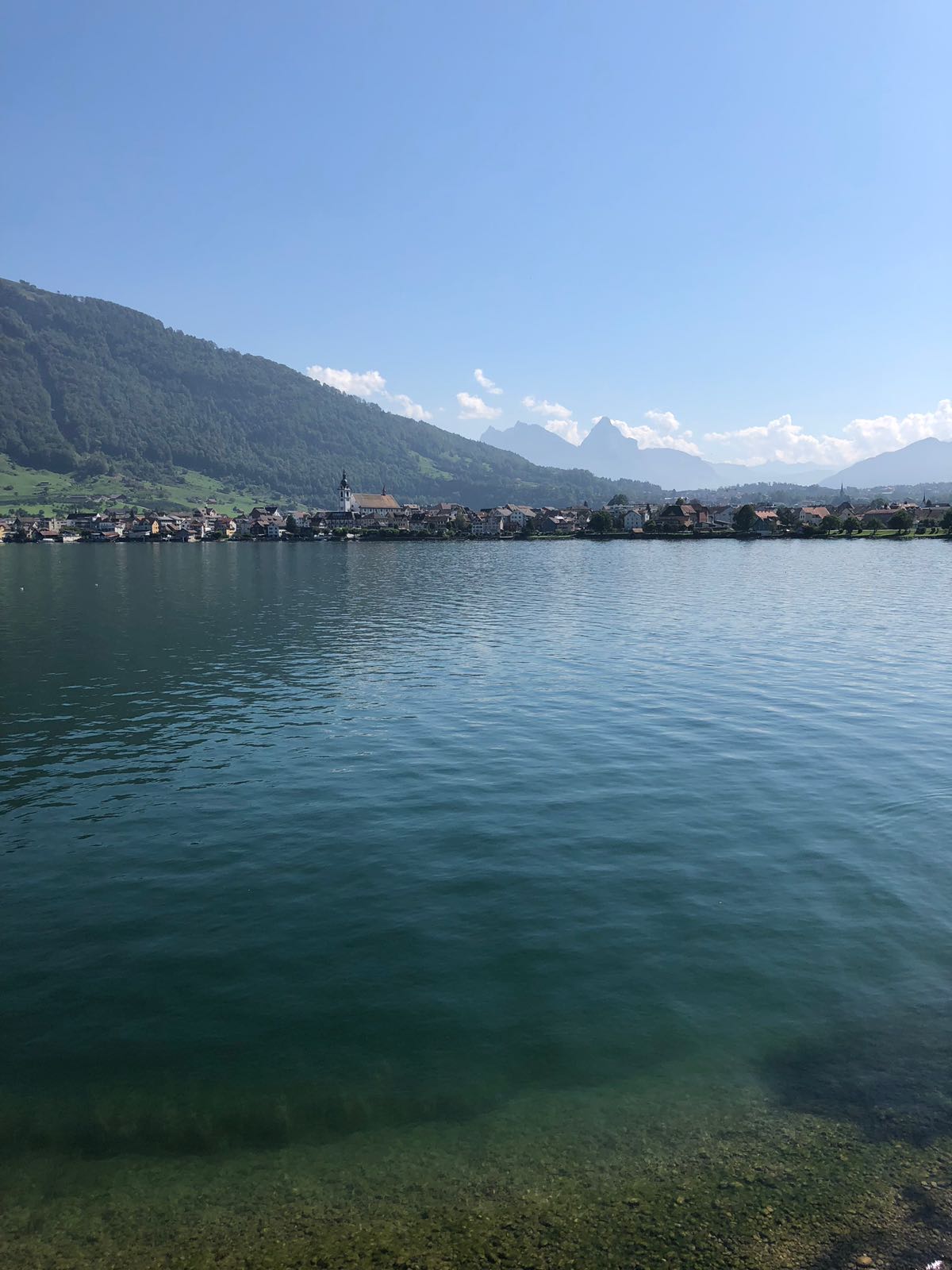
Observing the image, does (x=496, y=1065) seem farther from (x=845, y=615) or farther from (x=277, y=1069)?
(x=845, y=615)

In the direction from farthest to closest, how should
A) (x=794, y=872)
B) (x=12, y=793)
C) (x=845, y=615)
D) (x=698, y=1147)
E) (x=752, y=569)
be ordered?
(x=752, y=569) < (x=845, y=615) < (x=12, y=793) < (x=794, y=872) < (x=698, y=1147)

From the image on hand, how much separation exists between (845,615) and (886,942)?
6795cm

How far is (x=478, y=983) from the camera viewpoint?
1741 cm

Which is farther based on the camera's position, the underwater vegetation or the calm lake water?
the calm lake water

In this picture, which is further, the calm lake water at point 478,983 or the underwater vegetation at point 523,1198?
the calm lake water at point 478,983

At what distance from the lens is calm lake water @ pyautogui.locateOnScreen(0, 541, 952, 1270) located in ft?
38.8

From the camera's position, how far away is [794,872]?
74.2 feet

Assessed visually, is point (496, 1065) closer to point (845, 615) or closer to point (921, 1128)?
point (921, 1128)

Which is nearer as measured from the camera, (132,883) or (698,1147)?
(698,1147)

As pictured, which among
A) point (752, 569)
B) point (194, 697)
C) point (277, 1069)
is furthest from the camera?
point (752, 569)

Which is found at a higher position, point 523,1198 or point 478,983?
point 478,983

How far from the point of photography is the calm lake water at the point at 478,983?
11.8 m

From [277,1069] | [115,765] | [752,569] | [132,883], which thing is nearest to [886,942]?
[277,1069]

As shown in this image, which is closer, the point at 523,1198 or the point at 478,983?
the point at 523,1198
